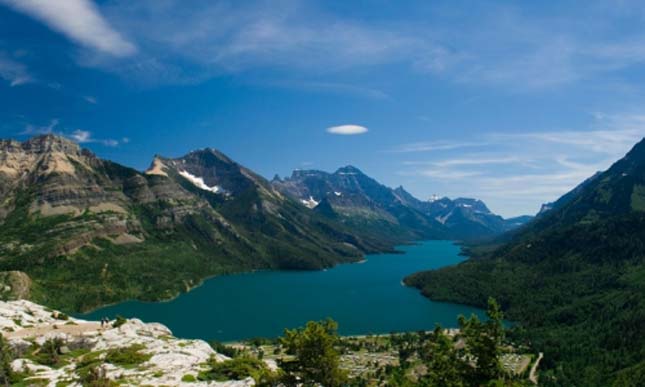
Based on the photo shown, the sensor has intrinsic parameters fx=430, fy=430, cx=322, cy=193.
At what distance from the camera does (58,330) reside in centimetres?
10900

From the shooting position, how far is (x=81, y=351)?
3398 inches

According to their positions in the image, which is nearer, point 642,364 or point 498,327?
point 498,327

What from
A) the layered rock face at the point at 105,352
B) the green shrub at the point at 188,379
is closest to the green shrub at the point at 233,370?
the green shrub at the point at 188,379

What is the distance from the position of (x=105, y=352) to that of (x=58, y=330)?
1531 inches

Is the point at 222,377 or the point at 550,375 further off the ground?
the point at 222,377

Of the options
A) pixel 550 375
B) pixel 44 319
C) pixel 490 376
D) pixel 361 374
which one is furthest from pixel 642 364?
pixel 44 319

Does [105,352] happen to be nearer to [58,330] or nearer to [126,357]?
[126,357]

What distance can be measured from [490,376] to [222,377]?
38576 millimetres

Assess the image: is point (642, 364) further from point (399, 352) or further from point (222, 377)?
point (222, 377)

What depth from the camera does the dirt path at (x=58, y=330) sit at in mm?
100500

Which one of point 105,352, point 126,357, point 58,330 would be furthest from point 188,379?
point 58,330

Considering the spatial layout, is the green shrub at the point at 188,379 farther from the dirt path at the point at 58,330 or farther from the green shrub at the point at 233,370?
the dirt path at the point at 58,330

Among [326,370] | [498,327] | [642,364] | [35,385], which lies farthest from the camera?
[642,364]

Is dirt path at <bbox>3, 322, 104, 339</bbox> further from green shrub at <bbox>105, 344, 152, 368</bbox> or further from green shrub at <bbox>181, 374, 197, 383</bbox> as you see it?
green shrub at <bbox>181, 374, 197, 383</bbox>
